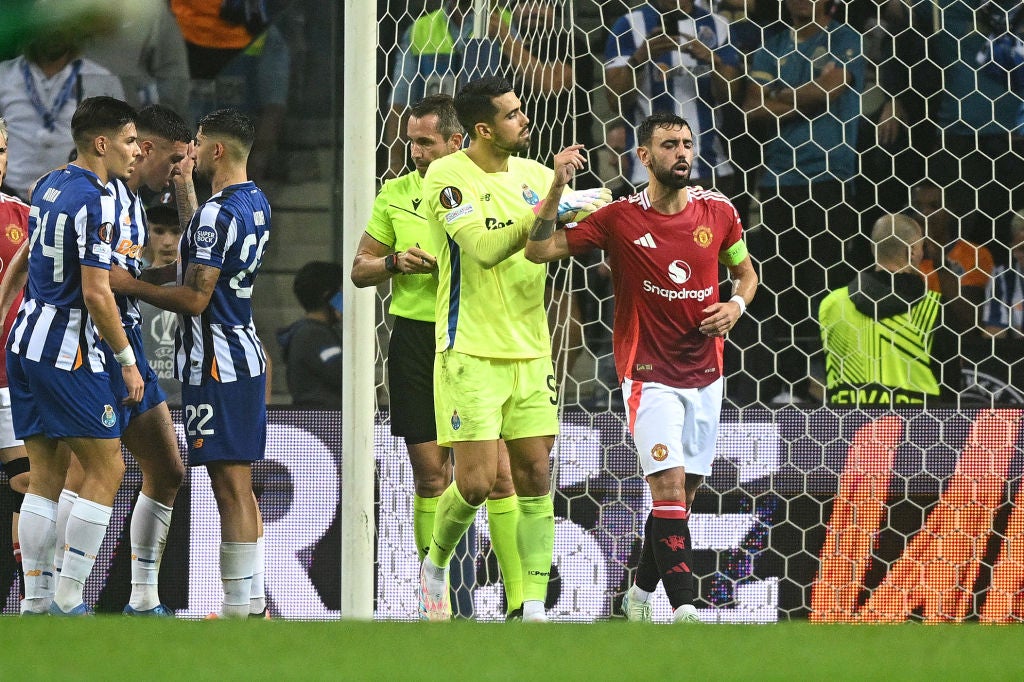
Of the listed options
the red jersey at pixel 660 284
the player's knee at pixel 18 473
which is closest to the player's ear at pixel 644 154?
the red jersey at pixel 660 284

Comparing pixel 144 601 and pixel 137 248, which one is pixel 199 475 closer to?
pixel 144 601

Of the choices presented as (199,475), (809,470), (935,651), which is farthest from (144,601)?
(935,651)

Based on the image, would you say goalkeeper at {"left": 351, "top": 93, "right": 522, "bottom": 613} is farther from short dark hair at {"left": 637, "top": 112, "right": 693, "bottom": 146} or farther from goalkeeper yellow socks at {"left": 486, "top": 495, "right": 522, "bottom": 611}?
short dark hair at {"left": 637, "top": 112, "right": 693, "bottom": 146}

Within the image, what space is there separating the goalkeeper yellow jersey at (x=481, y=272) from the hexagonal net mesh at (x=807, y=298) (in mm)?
1070

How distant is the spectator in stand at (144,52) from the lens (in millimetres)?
6672

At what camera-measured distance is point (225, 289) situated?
4879mm

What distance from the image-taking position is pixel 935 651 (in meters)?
3.27

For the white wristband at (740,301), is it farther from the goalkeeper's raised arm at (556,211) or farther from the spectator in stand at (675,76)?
the spectator in stand at (675,76)

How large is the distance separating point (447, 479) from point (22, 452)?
174cm

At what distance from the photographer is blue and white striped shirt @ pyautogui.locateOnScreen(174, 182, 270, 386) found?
15.8 feet

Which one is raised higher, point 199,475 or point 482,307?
point 482,307

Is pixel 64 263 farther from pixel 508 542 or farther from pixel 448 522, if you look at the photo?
pixel 508 542

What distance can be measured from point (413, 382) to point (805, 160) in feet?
7.01

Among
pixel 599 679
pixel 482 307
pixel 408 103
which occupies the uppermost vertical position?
pixel 408 103
